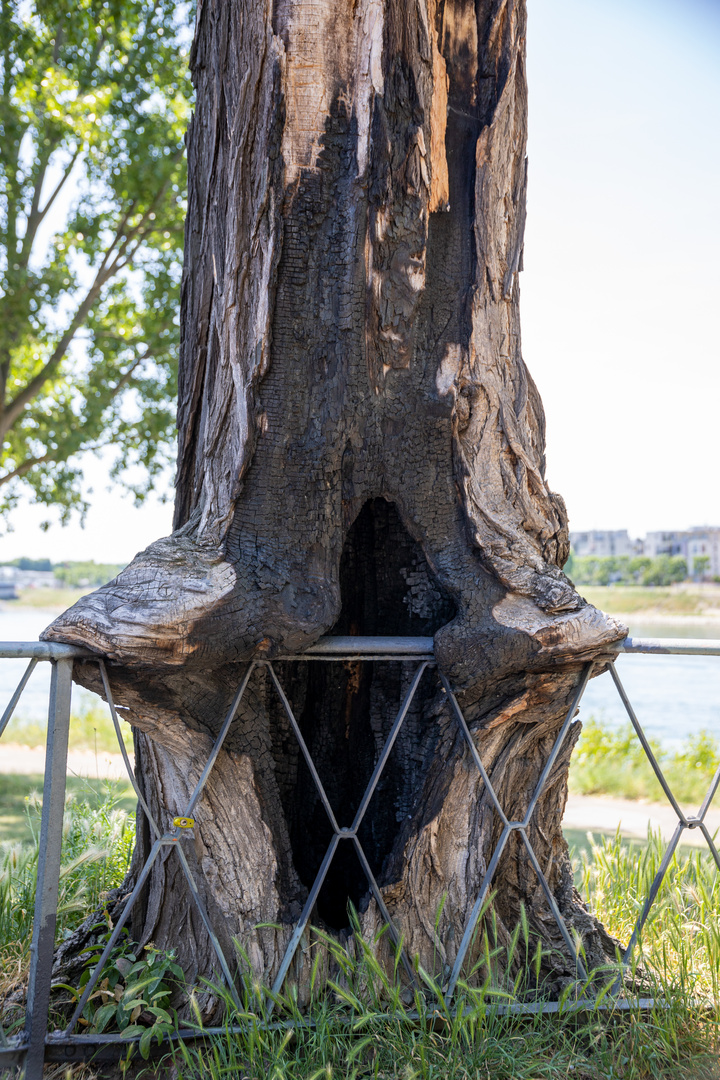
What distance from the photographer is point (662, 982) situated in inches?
78.0

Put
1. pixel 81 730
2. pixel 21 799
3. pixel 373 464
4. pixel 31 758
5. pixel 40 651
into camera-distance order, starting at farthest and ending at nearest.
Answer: pixel 81 730 < pixel 31 758 < pixel 21 799 < pixel 373 464 < pixel 40 651

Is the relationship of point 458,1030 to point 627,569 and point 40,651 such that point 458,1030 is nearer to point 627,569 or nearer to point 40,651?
point 40,651

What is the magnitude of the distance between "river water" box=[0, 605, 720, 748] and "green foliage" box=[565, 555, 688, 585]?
0.65m

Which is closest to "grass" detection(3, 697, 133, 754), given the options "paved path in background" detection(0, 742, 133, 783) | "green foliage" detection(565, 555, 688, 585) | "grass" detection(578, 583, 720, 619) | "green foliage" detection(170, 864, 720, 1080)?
"paved path in background" detection(0, 742, 133, 783)

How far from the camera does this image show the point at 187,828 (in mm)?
1945

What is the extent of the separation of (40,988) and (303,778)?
3.11 ft

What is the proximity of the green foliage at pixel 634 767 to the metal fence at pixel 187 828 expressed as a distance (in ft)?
19.6

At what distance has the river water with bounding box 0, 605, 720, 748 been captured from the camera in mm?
9508

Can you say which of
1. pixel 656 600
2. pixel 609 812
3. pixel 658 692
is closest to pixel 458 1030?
pixel 609 812

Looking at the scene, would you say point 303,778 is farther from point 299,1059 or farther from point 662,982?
point 662,982

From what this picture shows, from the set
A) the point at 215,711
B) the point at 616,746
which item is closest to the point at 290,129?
the point at 215,711

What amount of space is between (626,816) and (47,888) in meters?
6.24

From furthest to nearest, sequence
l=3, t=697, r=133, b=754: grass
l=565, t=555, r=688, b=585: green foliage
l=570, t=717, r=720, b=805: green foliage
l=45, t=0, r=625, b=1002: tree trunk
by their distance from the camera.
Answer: l=3, t=697, r=133, b=754: grass, l=570, t=717, r=720, b=805: green foliage, l=565, t=555, r=688, b=585: green foliage, l=45, t=0, r=625, b=1002: tree trunk

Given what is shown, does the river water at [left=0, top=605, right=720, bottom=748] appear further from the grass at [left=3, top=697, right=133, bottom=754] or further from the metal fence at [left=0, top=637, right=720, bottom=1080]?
the metal fence at [left=0, top=637, right=720, bottom=1080]
